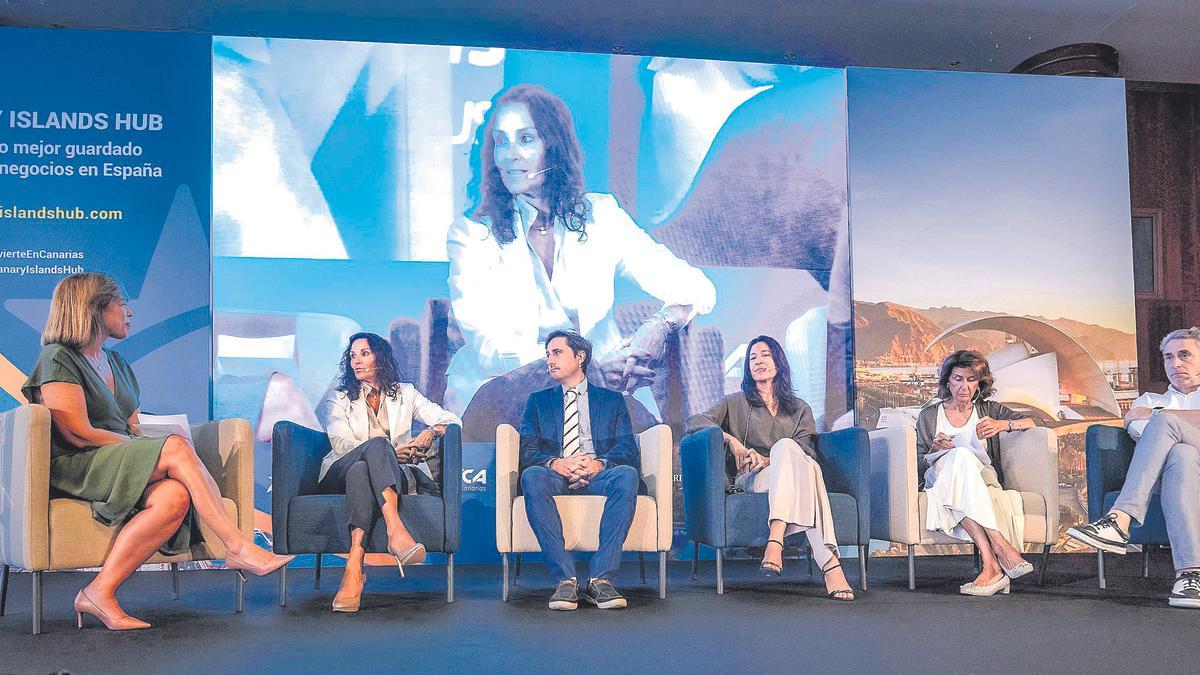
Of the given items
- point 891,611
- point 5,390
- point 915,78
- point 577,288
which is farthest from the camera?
point 915,78

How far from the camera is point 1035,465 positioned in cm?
450

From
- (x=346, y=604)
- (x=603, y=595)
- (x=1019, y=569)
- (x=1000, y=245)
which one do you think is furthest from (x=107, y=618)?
(x=1000, y=245)

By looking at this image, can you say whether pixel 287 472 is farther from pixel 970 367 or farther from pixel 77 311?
pixel 970 367

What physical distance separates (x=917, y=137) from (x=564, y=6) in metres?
2.13

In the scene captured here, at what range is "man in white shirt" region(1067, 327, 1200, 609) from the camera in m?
3.82

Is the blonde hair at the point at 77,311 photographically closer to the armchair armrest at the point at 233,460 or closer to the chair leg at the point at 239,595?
the armchair armrest at the point at 233,460

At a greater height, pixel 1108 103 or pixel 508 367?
pixel 1108 103

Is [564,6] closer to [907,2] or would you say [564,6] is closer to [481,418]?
[907,2]

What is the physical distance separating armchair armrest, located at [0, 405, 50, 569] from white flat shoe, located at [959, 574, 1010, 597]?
3.24m

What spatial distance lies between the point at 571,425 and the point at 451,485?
2.14 ft

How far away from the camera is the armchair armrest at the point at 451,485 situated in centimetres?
405

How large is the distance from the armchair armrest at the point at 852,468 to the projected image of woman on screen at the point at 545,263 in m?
1.44

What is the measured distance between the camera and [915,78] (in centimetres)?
621

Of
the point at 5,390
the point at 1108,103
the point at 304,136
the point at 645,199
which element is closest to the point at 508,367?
the point at 645,199
